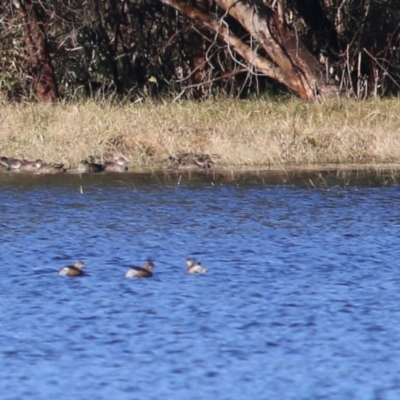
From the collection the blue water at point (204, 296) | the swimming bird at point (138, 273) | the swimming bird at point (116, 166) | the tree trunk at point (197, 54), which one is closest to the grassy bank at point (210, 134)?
the swimming bird at point (116, 166)

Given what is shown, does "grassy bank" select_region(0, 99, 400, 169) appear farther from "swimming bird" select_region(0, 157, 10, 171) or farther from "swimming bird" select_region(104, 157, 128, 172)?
"swimming bird" select_region(0, 157, 10, 171)

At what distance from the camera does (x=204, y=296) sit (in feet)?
29.4

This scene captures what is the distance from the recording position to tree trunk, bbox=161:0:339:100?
2081 cm

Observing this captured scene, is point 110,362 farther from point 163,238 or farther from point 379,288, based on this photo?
point 163,238

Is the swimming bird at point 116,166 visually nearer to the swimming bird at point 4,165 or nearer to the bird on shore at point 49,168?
the bird on shore at point 49,168

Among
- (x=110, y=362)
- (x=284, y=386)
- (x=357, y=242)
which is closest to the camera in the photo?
(x=284, y=386)

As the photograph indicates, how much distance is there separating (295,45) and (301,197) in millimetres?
7808

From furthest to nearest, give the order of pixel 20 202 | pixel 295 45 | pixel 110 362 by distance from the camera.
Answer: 1. pixel 295 45
2. pixel 20 202
3. pixel 110 362

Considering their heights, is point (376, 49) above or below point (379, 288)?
above

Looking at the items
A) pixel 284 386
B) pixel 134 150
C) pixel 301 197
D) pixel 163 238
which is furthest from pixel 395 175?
pixel 284 386

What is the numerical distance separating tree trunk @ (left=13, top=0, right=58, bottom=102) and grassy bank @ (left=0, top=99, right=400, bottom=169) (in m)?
3.49

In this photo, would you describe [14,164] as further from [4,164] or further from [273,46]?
[273,46]

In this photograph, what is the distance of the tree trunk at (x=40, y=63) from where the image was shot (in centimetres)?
2190

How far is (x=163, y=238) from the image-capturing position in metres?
11.4
